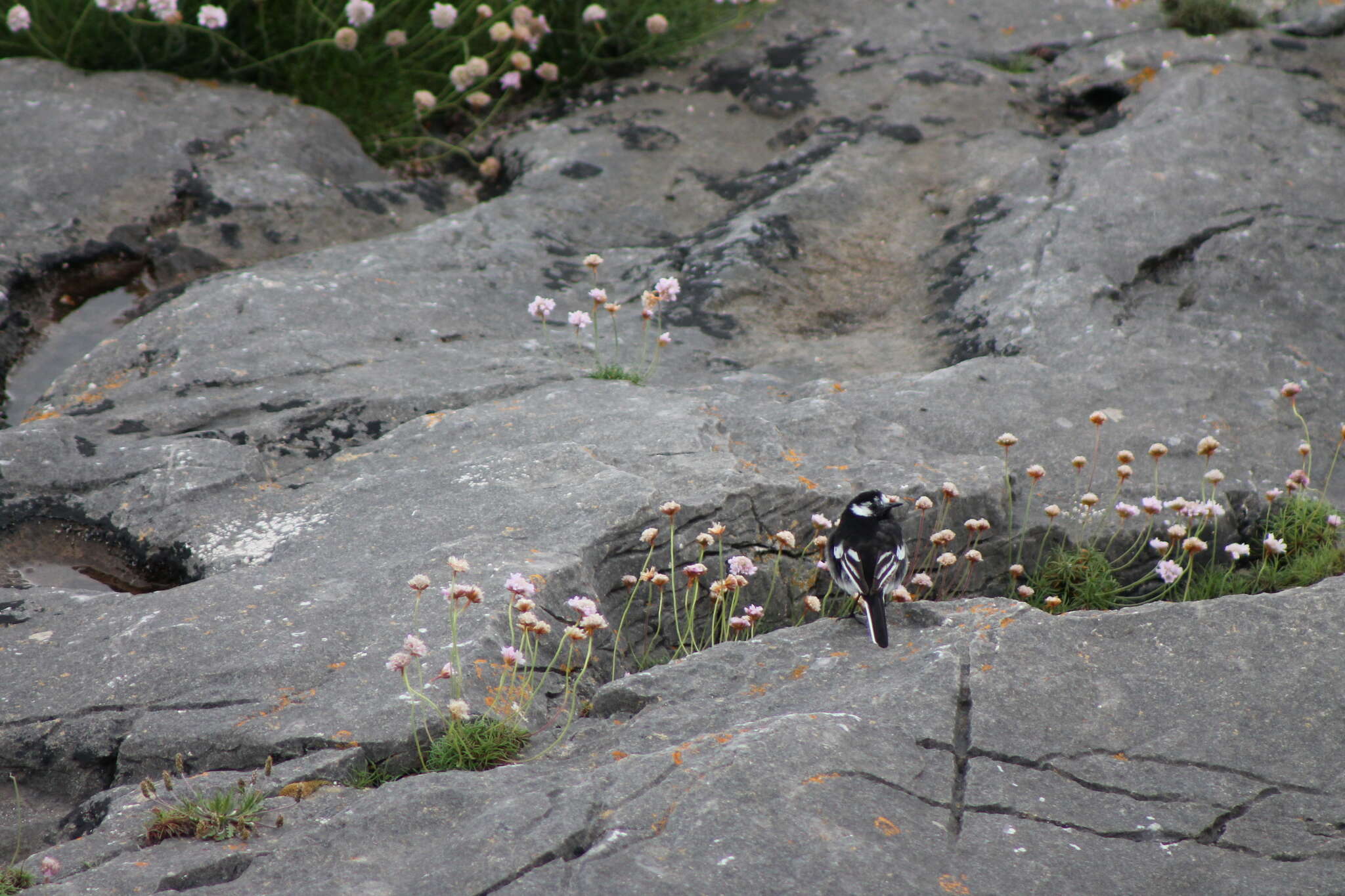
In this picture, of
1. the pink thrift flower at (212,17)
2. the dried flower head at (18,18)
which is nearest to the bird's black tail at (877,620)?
the pink thrift flower at (212,17)

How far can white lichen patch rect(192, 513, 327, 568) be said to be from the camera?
4.15 metres

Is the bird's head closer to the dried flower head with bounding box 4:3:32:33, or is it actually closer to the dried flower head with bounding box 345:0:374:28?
the dried flower head with bounding box 345:0:374:28

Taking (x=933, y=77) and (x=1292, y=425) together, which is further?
(x=933, y=77)

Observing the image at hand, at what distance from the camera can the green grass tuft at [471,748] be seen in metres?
3.15

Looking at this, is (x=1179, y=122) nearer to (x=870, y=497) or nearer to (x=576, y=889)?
(x=870, y=497)

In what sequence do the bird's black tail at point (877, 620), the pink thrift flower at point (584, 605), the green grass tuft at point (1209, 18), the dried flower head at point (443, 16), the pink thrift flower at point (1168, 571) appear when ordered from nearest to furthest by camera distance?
the pink thrift flower at point (584, 605) → the bird's black tail at point (877, 620) → the pink thrift flower at point (1168, 571) → the dried flower head at point (443, 16) → the green grass tuft at point (1209, 18)

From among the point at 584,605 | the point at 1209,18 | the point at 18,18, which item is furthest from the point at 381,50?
the point at 1209,18

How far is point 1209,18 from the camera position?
8.34 meters

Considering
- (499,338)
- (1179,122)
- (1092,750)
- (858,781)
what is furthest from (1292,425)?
(499,338)

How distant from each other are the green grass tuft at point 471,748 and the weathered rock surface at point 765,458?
0.44 feet

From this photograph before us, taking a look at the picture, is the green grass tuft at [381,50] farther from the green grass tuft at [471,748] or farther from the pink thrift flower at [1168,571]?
the pink thrift flower at [1168,571]

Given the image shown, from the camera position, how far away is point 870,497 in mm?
4148

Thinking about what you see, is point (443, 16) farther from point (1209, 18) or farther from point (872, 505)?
point (1209, 18)

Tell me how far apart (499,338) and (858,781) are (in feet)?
12.3
